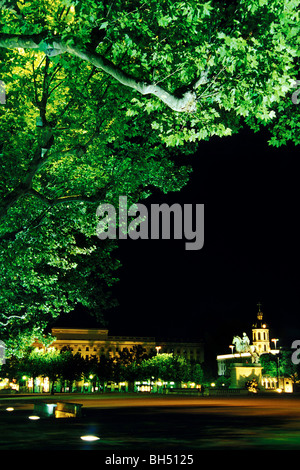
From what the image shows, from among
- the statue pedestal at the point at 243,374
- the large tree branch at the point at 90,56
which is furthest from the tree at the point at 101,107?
the statue pedestal at the point at 243,374

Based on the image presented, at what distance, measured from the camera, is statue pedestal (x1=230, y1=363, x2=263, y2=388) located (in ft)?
252

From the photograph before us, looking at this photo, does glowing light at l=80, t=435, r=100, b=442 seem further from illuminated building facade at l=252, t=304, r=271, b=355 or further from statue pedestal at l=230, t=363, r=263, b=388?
illuminated building facade at l=252, t=304, r=271, b=355

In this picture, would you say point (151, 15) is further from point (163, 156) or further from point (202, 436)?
point (202, 436)

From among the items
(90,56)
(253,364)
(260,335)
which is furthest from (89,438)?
(260,335)

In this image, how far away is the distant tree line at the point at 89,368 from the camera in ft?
304

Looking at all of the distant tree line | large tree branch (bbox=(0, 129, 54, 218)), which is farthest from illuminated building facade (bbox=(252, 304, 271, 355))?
large tree branch (bbox=(0, 129, 54, 218))

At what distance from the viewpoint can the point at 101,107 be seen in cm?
1811

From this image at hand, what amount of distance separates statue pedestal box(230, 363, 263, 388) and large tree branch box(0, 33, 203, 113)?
70239mm

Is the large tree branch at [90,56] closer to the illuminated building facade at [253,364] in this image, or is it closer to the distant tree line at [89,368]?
the illuminated building facade at [253,364]

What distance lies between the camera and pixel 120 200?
20.7m

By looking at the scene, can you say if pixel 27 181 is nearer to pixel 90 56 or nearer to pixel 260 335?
pixel 90 56

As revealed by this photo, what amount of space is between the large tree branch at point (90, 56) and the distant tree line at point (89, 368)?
252 ft
